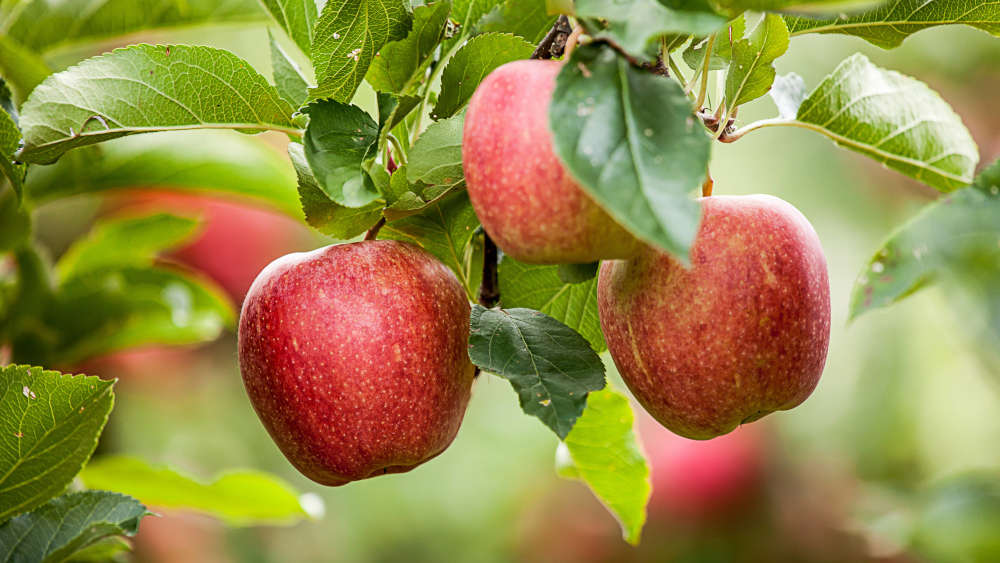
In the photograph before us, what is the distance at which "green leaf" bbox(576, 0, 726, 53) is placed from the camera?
30 centimetres

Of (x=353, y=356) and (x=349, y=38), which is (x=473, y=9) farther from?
(x=353, y=356)

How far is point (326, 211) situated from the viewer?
448 mm

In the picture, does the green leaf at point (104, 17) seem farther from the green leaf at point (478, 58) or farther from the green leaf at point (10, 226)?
the green leaf at point (478, 58)

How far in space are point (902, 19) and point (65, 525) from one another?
0.51 meters

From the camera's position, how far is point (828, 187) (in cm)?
207

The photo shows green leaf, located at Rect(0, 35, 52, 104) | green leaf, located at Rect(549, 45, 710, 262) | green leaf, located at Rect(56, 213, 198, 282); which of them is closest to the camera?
green leaf, located at Rect(549, 45, 710, 262)

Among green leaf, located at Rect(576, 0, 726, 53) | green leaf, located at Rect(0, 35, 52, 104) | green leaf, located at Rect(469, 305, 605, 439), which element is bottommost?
green leaf, located at Rect(469, 305, 605, 439)

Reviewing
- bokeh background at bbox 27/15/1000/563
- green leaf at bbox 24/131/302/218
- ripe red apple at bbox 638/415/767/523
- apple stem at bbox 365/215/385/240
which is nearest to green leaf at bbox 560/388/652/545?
apple stem at bbox 365/215/385/240

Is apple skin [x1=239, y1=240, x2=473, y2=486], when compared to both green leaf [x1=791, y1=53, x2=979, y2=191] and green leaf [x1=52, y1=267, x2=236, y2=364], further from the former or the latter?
green leaf [x1=52, y1=267, x2=236, y2=364]

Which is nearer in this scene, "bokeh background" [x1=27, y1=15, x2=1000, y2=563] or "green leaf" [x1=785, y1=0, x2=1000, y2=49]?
"green leaf" [x1=785, y1=0, x2=1000, y2=49]

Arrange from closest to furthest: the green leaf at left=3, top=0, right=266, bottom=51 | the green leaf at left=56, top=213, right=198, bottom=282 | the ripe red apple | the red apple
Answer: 1. the green leaf at left=3, top=0, right=266, bottom=51
2. the green leaf at left=56, top=213, right=198, bottom=282
3. the red apple
4. the ripe red apple

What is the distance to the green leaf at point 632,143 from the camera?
11.5 inches

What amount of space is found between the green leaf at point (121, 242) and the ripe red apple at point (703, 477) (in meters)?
1.08

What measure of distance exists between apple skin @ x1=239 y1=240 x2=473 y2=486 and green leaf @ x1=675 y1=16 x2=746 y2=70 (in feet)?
0.56
